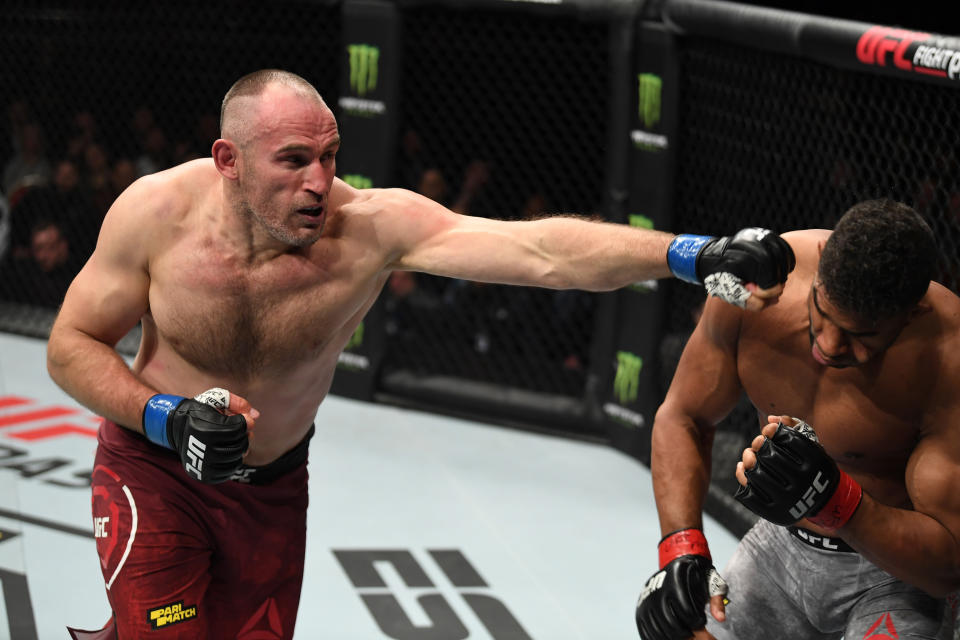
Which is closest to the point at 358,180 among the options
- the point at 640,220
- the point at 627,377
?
the point at 640,220

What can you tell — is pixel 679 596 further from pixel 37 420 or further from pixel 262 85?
pixel 37 420

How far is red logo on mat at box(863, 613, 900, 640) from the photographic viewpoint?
2.31 meters

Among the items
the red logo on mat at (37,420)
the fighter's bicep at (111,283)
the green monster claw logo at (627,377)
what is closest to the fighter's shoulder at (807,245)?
the fighter's bicep at (111,283)

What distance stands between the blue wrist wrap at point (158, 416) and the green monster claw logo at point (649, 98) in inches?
107

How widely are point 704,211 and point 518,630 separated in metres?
1.86

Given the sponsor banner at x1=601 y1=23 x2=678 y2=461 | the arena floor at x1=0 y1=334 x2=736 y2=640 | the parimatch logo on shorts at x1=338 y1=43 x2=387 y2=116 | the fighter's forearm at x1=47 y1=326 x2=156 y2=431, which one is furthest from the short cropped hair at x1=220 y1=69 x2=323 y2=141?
the parimatch logo on shorts at x1=338 y1=43 x2=387 y2=116

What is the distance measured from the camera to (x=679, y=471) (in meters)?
2.44

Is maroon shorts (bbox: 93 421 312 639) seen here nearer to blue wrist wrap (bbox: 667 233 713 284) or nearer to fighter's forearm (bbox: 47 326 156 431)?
fighter's forearm (bbox: 47 326 156 431)

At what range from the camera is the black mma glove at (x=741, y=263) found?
78.6 inches

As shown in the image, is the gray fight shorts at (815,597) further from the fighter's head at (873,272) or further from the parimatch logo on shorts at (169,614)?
the parimatch logo on shorts at (169,614)

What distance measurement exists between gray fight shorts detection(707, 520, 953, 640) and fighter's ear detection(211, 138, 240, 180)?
134cm

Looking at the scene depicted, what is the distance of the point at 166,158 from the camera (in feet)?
21.7

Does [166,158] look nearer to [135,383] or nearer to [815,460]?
[135,383]

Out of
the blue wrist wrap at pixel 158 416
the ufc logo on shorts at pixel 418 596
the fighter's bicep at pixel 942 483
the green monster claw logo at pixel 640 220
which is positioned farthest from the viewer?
the green monster claw logo at pixel 640 220
